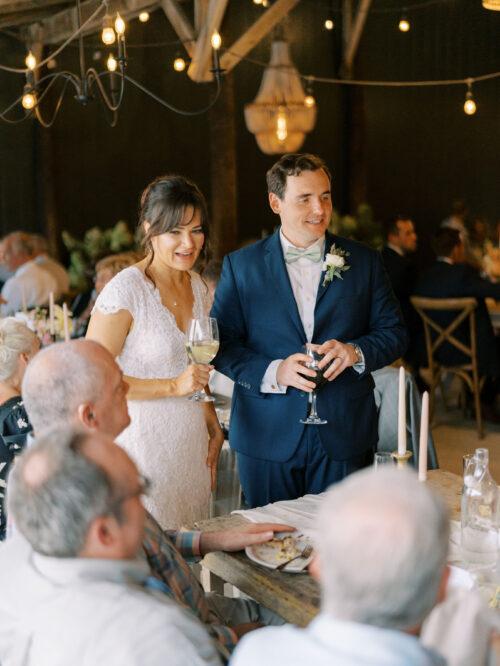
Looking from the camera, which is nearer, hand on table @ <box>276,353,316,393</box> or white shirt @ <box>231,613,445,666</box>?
white shirt @ <box>231,613,445,666</box>

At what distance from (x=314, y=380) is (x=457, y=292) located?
12.7ft

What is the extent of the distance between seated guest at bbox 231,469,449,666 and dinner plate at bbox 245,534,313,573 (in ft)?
2.70

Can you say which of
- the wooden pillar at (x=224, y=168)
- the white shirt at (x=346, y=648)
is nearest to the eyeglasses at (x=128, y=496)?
the white shirt at (x=346, y=648)

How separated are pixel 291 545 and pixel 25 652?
82 centimetres

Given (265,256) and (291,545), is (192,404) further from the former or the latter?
(291,545)

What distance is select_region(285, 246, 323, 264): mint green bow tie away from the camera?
2.81 meters

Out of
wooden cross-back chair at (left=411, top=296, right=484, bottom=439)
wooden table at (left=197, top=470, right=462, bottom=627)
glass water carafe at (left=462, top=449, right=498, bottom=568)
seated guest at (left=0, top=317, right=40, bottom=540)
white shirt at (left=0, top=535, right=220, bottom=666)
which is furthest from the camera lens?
wooden cross-back chair at (left=411, top=296, right=484, bottom=439)

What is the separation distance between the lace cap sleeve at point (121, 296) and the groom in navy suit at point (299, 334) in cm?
31

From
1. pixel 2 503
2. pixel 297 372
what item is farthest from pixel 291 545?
pixel 2 503

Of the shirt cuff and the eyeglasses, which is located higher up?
the shirt cuff

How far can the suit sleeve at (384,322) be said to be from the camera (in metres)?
2.78

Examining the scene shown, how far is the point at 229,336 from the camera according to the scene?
2.88 meters

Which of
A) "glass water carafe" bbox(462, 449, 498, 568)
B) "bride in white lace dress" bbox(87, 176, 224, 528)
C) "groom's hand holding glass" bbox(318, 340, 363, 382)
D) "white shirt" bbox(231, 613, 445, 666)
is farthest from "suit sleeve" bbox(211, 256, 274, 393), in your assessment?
"white shirt" bbox(231, 613, 445, 666)

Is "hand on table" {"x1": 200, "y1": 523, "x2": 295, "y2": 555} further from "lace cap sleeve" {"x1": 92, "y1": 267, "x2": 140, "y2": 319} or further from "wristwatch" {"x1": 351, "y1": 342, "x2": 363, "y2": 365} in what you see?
"lace cap sleeve" {"x1": 92, "y1": 267, "x2": 140, "y2": 319}
